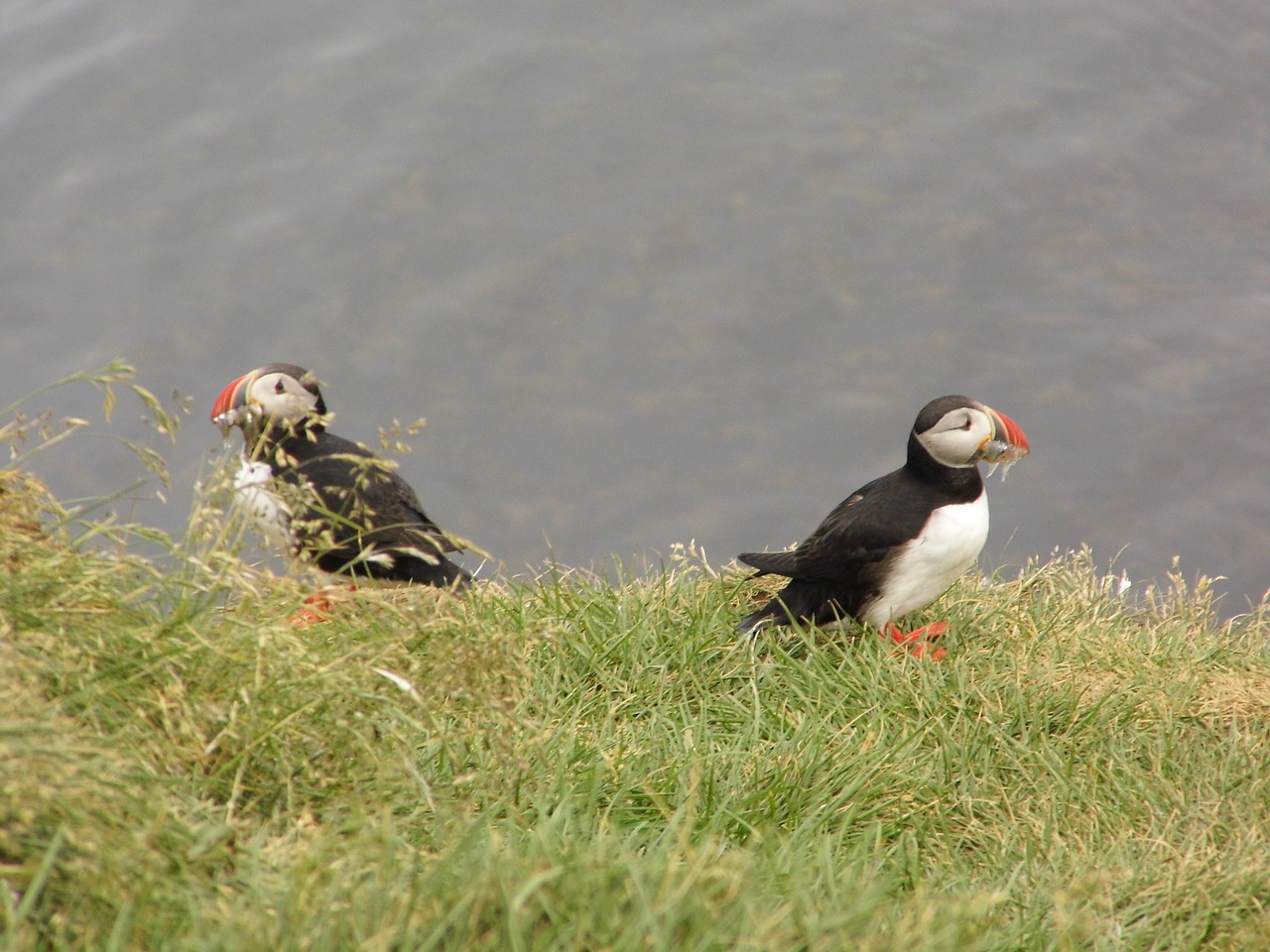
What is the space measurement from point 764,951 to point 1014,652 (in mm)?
2346

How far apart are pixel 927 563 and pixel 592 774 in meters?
1.73

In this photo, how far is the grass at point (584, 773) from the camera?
2.27 metres

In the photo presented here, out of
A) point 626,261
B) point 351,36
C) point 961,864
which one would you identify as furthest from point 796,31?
point 961,864

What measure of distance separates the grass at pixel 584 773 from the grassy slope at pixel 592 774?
0.01m

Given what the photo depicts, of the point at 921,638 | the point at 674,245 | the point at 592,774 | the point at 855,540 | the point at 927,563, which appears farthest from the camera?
the point at 674,245

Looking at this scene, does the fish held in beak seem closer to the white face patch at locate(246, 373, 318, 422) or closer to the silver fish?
the silver fish

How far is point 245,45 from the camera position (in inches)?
427

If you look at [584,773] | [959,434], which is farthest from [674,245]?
[584,773]

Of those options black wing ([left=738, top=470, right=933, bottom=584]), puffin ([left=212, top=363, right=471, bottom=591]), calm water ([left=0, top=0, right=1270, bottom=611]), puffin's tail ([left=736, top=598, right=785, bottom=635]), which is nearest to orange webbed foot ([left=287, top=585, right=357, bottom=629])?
puffin ([left=212, top=363, right=471, bottom=591])

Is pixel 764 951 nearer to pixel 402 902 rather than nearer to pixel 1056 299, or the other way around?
pixel 402 902

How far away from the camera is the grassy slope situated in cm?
227

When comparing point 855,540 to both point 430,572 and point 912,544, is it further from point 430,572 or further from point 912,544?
point 430,572

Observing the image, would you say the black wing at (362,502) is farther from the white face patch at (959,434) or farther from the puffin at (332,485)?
the white face patch at (959,434)

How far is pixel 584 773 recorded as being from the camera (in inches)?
130
